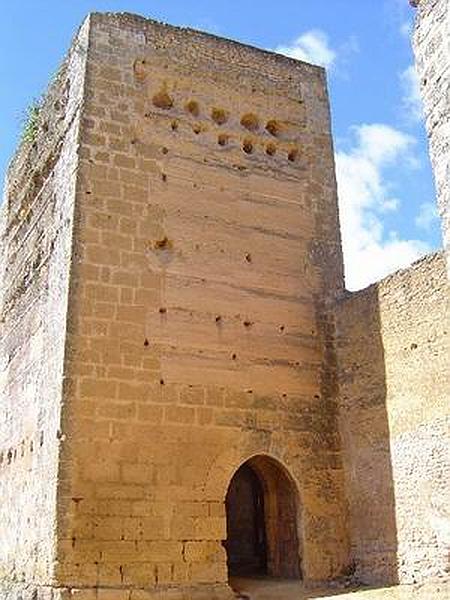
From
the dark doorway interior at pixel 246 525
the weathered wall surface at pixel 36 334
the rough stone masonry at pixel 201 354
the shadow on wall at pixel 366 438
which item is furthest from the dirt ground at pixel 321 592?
the weathered wall surface at pixel 36 334

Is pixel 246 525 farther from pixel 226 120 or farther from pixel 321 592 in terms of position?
pixel 226 120

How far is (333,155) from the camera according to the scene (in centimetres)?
1084

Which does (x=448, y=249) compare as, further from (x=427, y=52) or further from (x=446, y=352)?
(x=446, y=352)

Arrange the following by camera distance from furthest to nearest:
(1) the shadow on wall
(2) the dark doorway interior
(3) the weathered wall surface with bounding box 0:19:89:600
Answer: (2) the dark doorway interior → (1) the shadow on wall → (3) the weathered wall surface with bounding box 0:19:89:600

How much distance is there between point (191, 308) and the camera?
354 inches

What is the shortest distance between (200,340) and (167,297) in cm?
64

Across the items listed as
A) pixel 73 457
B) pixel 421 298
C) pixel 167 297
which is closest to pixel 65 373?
pixel 73 457

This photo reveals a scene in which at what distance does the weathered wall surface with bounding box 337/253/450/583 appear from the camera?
7.63 metres

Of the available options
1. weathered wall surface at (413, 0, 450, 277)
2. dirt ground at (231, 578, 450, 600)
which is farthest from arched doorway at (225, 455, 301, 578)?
weathered wall surface at (413, 0, 450, 277)

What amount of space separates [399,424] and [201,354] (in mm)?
2379

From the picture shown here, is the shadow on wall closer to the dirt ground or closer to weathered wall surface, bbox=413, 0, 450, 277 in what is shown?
the dirt ground

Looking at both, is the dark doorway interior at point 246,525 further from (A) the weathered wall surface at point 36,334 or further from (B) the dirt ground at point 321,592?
(A) the weathered wall surface at point 36,334

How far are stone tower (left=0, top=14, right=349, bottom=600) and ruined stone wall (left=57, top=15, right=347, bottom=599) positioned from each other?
2 cm

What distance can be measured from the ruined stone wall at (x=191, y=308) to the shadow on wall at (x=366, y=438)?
0.72 feet
